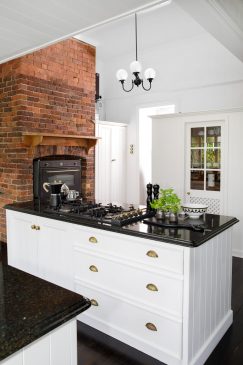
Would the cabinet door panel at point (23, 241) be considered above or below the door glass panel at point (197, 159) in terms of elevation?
below

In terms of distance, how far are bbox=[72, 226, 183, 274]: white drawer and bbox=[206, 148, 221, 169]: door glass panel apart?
2605 millimetres

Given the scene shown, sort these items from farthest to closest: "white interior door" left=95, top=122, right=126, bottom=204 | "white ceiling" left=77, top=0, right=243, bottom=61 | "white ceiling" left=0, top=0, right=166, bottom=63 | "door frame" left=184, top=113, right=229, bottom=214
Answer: "white interior door" left=95, top=122, right=126, bottom=204 < "door frame" left=184, top=113, right=229, bottom=214 < "white ceiling" left=77, top=0, right=243, bottom=61 < "white ceiling" left=0, top=0, right=166, bottom=63

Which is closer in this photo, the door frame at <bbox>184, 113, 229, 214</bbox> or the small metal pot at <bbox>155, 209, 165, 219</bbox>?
the small metal pot at <bbox>155, 209, 165, 219</bbox>

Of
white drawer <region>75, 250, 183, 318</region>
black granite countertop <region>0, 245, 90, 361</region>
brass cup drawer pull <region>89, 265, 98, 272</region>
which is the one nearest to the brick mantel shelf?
white drawer <region>75, 250, 183, 318</region>

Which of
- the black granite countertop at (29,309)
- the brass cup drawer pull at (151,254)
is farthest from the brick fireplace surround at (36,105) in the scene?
the black granite countertop at (29,309)

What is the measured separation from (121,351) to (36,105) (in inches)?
121

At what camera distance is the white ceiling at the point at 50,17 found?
4.53 ft

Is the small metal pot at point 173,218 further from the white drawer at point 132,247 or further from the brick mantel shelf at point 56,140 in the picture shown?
the brick mantel shelf at point 56,140

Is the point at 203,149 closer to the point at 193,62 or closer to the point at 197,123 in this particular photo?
the point at 197,123

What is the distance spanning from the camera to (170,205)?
7.92 feet

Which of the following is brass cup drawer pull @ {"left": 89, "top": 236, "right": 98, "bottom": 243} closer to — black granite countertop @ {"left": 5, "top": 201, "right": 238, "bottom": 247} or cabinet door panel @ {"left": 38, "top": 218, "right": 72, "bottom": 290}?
black granite countertop @ {"left": 5, "top": 201, "right": 238, "bottom": 247}

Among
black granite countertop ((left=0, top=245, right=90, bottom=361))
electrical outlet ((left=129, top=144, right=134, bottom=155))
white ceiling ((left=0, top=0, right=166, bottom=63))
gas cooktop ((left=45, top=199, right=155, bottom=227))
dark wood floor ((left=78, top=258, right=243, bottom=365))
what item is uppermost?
white ceiling ((left=0, top=0, right=166, bottom=63))

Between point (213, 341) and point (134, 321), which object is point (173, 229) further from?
point (213, 341)

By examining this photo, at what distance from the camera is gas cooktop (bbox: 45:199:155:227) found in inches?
92.7
